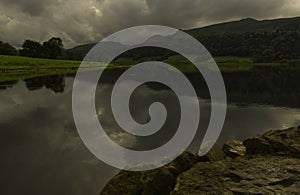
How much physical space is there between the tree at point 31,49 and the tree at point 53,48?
462 centimetres

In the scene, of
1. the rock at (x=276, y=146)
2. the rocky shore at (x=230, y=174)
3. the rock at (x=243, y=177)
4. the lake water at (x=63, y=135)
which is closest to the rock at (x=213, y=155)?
the rocky shore at (x=230, y=174)

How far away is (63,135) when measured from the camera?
2469cm

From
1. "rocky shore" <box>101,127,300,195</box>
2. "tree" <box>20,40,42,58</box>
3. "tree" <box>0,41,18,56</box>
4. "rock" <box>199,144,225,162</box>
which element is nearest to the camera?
"rocky shore" <box>101,127,300,195</box>

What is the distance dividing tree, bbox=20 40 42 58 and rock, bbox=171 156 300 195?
166081 mm

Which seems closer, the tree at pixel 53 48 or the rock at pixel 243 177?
the rock at pixel 243 177

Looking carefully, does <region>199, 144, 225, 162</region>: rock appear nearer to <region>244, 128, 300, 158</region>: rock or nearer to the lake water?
<region>244, 128, 300, 158</region>: rock

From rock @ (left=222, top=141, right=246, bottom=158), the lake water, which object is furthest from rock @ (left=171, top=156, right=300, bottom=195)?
the lake water

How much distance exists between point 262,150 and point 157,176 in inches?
187

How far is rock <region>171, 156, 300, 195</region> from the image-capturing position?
9.38 m

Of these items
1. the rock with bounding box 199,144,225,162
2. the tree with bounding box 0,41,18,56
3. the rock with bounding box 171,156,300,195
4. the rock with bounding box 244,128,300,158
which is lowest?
the rock with bounding box 171,156,300,195

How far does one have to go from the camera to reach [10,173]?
54.1 ft

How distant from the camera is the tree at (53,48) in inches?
6732

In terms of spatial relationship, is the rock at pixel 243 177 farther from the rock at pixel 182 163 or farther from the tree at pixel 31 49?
the tree at pixel 31 49

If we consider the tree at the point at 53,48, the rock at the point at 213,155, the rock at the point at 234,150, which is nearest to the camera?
the rock at the point at 213,155
